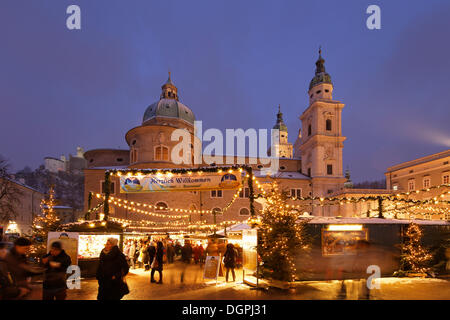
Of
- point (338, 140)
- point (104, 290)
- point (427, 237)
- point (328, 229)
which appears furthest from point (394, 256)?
point (338, 140)

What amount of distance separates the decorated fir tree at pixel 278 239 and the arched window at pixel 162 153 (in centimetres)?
2887

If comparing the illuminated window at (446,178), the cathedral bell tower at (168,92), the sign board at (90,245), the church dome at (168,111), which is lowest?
the sign board at (90,245)

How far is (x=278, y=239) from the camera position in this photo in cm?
1083

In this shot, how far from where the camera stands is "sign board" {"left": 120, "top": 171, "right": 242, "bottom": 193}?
12.3 meters

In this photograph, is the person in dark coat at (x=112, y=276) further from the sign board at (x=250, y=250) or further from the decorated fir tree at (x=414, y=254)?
the decorated fir tree at (x=414, y=254)

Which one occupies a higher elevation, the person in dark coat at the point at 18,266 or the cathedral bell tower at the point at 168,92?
the cathedral bell tower at the point at 168,92

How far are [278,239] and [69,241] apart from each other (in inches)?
328

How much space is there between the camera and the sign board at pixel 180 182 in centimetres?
1231

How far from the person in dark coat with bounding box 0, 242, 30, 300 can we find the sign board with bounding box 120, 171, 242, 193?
786cm

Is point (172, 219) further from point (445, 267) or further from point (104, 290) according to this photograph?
point (104, 290)

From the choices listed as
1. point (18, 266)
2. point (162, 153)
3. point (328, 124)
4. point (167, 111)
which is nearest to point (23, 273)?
point (18, 266)

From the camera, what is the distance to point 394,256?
1334 centimetres

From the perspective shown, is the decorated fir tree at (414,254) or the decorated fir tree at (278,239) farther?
the decorated fir tree at (414,254)

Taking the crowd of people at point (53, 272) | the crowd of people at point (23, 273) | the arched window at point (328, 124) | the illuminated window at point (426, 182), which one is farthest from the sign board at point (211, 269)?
the arched window at point (328, 124)
